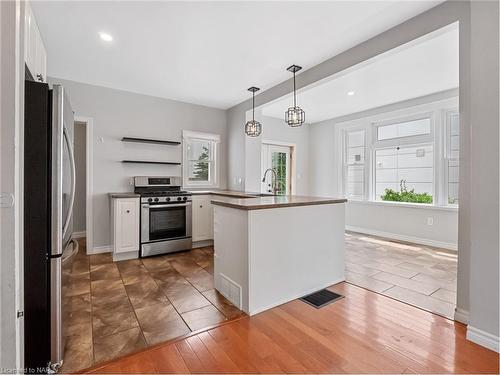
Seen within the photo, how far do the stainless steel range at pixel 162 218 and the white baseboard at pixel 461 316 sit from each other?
3.49 meters

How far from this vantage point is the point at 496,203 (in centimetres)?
167

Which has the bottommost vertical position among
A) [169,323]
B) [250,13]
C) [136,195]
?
[169,323]

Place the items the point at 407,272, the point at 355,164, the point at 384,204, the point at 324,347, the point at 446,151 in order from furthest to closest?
the point at 355,164 → the point at 384,204 → the point at 446,151 → the point at 407,272 → the point at 324,347

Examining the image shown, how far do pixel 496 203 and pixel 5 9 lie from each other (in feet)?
9.49

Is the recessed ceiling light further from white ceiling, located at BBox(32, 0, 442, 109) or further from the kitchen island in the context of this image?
the kitchen island

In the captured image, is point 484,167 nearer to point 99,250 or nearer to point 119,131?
point 119,131

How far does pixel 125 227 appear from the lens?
3.68 meters

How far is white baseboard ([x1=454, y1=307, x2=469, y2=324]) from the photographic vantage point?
6.44ft

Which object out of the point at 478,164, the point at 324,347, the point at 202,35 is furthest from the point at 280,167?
the point at 324,347

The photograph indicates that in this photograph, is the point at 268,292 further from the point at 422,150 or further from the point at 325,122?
the point at 325,122

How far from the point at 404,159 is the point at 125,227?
5240 millimetres

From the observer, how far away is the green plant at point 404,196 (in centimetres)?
463

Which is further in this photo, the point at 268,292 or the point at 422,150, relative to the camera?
the point at 422,150

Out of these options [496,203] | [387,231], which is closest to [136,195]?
[496,203]
